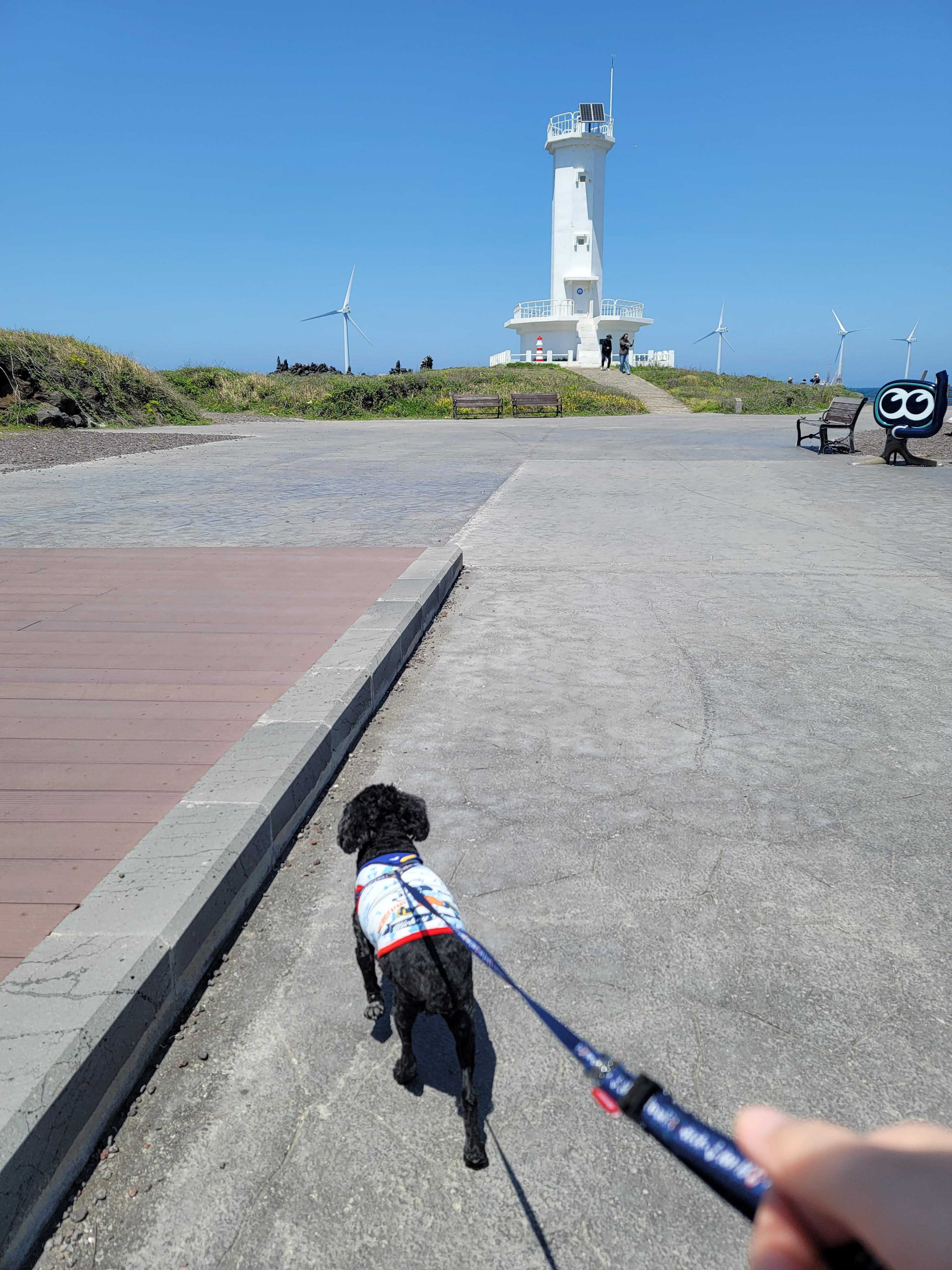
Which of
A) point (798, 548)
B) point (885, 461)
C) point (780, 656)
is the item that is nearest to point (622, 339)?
point (885, 461)

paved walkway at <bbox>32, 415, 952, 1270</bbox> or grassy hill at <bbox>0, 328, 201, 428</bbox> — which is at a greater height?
grassy hill at <bbox>0, 328, 201, 428</bbox>

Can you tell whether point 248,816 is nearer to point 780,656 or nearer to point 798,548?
point 780,656

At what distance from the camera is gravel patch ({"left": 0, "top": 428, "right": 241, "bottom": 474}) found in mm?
17906

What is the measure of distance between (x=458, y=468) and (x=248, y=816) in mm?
14217

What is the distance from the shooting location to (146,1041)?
252 cm

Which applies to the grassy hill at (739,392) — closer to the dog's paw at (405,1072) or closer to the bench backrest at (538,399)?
the bench backrest at (538,399)

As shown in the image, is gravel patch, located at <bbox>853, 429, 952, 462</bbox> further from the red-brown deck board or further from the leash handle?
the leash handle

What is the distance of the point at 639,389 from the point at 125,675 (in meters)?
41.9

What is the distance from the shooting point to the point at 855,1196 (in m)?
0.59

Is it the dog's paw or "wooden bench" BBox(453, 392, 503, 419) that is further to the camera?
"wooden bench" BBox(453, 392, 503, 419)

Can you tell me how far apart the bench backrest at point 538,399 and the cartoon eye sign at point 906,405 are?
1857cm

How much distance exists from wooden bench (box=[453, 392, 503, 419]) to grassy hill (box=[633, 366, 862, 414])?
33.0 feet

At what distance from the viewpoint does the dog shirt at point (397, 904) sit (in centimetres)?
227

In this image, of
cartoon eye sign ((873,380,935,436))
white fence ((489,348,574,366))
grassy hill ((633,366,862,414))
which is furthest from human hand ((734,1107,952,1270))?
white fence ((489,348,574,366))
